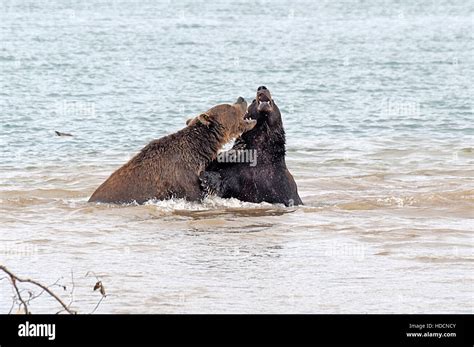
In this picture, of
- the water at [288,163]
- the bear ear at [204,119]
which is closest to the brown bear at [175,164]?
the bear ear at [204,119]

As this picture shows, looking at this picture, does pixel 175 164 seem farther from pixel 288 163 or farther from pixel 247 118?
pixel 288 163

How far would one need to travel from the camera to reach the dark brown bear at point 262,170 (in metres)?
11.5

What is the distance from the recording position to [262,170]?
11.5m

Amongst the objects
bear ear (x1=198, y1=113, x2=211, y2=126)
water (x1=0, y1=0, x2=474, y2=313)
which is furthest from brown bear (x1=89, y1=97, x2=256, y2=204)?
water (x1=0, y1=0, x2=474, y2=313)

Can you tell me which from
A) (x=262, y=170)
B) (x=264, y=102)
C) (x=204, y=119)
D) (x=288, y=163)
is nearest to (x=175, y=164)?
(x=204, y=119)

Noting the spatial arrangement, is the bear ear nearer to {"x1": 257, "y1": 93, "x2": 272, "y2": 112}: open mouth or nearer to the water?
{"x1": 257, "y1": 93, "x2": 272, "y2": 112}: open mouth

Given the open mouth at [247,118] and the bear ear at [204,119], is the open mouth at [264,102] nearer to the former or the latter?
the open mouth at [247,118]

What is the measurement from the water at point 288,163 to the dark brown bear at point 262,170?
0.18m

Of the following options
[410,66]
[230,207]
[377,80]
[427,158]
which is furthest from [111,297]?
[410,66]

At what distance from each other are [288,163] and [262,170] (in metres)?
3.97

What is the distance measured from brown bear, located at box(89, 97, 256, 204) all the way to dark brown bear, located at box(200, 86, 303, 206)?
15 centimetres

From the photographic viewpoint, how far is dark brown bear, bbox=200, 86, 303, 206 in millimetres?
11469
